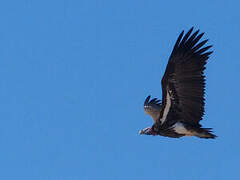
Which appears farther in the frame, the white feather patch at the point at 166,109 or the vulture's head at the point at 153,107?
the vulture's head at the point at 153,107

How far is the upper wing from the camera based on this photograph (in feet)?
73.9

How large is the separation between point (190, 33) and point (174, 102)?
2012 millimetres

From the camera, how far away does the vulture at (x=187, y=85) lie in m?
22.5

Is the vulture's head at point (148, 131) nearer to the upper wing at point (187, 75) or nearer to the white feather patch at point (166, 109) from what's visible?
the white feather patch at point (166, 109)

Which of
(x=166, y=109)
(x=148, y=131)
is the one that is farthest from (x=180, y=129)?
(x=148, y=131)

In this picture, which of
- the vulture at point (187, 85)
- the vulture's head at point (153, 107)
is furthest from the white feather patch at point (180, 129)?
the vulture's head at point (153, 107)

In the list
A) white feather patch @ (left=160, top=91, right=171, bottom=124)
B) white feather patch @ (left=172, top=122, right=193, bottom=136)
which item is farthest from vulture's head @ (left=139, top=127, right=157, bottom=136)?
white feather patch @ (left=172, top=122, right=193, bottom=136)

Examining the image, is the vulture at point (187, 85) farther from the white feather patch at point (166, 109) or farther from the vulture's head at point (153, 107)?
the vulture's head at point (153, 107)

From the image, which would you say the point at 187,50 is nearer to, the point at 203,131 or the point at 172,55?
the point at 172,55

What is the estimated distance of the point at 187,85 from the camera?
22.6 metres

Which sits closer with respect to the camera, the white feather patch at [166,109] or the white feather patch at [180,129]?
the white feather patch at [166,109]

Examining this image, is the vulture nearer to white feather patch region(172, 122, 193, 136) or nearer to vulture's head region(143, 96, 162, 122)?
white feather patch region(172, 122, 193, 136)

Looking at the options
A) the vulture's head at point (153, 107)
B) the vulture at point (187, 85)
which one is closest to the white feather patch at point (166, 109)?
the vulture at point (187, 85)

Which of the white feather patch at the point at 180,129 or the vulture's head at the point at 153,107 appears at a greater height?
the vulture's head at the point at 153,107
